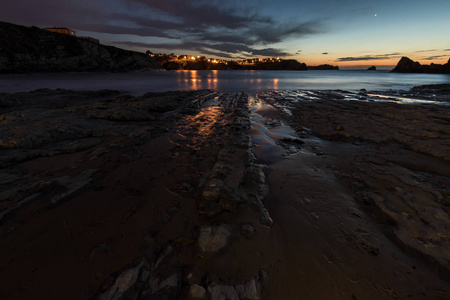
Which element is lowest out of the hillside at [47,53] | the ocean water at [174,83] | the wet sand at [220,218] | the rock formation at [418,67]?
the wet sand at [220,218]

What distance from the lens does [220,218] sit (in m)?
2.99

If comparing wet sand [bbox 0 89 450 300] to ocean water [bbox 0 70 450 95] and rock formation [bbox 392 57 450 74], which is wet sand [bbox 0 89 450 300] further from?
rock formation [bbox 392 57 450 74]

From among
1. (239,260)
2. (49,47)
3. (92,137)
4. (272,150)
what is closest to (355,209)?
(239,260)

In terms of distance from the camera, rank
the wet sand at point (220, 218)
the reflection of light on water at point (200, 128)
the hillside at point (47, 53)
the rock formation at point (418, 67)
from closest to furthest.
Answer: the wet sand at point (220, 218), the reflection of light on water at point (200, 128), the hillside at point (47, 53), the rock formation at point (418, 67)

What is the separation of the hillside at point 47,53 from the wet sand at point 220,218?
70.6m

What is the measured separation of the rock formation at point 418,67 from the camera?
9894cm

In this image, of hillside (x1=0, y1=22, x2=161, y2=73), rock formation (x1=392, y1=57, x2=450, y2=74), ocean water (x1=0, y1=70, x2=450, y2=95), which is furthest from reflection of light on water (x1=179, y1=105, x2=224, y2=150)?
rock formation (x1=392, y1=57, x2=450, y2=74)

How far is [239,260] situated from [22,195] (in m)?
4.02

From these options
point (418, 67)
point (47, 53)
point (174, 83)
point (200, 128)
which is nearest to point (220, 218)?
point (200, 128)

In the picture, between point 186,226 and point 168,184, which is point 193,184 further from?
point 186,226

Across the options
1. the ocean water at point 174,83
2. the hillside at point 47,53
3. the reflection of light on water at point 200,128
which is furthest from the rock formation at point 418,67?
the hillside at point 47,53

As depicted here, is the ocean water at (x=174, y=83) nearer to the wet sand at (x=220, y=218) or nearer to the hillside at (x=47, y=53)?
the hillside at (x=47, y=53)

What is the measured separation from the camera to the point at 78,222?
2793 mm

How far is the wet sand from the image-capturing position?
2037 millimetres
